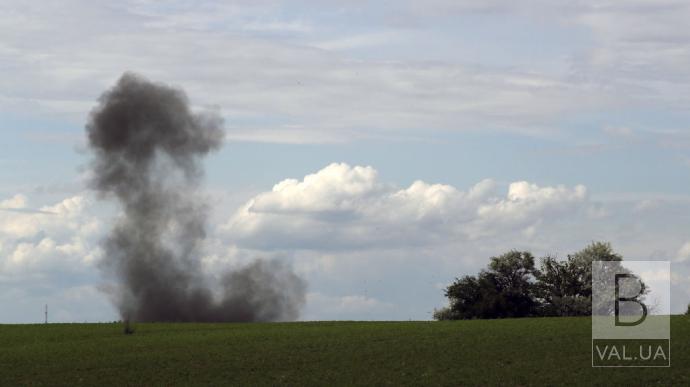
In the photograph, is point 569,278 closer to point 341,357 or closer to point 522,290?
point 522,290

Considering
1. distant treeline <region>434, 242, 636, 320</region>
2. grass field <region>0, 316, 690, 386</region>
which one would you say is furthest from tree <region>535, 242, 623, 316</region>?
grass field <region>0, 316, 690, 386</region>

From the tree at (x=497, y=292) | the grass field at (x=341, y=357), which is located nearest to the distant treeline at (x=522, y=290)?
the tree at (x=497, y=292)

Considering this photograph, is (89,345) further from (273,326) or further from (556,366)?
(556,366)

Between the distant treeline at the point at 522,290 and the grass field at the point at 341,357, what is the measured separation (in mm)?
30715

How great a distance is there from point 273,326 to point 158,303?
4920cm

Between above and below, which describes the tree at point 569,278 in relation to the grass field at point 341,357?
above

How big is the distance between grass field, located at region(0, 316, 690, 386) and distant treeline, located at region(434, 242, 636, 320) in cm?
3072

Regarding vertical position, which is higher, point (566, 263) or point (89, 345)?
point (566, 263)

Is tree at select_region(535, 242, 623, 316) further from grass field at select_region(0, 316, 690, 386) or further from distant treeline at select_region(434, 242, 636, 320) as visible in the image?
grass field at select_region(0, 316, 690, 386)

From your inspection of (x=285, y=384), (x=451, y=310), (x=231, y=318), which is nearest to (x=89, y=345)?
(x=285, y=384)

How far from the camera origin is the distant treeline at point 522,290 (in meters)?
117

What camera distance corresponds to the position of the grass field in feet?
187

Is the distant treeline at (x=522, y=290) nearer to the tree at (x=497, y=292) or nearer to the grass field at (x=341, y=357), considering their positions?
the tree at (x=497, y=292)

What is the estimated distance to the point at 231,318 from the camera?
144 meters
